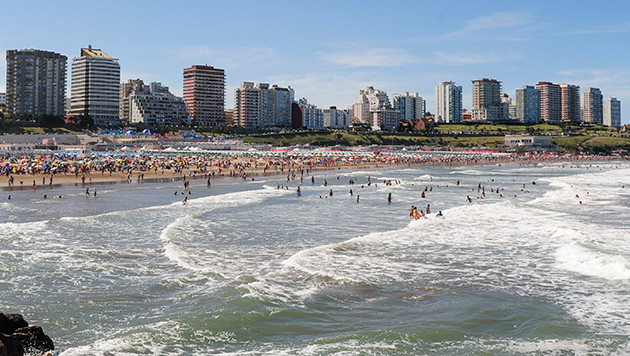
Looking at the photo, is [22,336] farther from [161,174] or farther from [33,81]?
[33,81]

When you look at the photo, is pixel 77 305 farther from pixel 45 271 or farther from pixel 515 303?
pixel 515 303

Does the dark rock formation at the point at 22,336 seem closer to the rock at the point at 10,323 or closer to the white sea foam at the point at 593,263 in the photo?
the rock at the point at 10,323

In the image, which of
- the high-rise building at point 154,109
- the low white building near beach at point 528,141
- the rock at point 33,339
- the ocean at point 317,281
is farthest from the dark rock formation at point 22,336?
the high-rise building at point 154,109

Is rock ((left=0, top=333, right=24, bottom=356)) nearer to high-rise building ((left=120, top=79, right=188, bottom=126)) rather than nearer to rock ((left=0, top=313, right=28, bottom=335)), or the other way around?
rock ((left=0, top=313, right=28, bottom=335))

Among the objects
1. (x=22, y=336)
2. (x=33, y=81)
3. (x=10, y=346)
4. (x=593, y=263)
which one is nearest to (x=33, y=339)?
(x=22, y=336)

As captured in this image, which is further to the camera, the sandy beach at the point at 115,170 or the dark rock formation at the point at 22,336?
the sandy beach at the point at 115,170

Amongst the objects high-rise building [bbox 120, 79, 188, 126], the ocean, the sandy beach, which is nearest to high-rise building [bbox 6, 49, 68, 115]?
high-rise building [bbox 120, 79, 188, 126]
